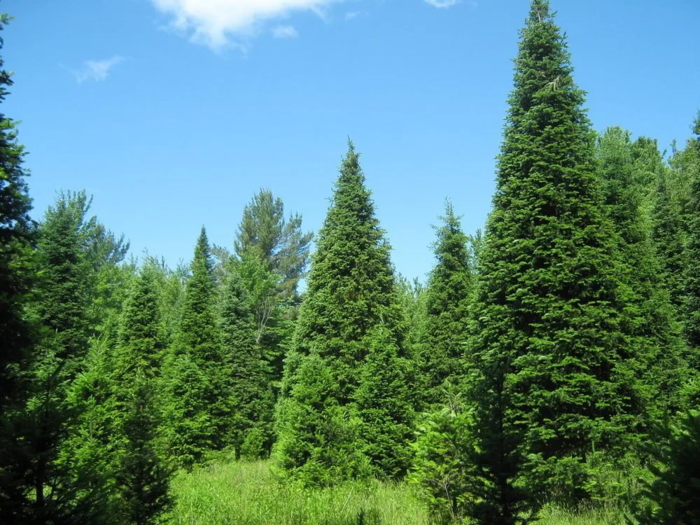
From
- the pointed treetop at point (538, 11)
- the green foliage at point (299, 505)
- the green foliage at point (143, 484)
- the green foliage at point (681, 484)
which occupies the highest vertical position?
the pointed treetop at point (538, 11)

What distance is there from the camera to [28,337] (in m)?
10.6

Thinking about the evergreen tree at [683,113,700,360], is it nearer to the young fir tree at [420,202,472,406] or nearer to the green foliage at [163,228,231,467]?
the young fir tree at [420,202,472,406]

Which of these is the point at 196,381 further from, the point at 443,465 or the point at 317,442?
the point at 443,465

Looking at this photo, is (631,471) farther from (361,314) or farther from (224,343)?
(224,343)

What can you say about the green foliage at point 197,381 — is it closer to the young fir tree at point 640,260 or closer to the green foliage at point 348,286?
the green foliage at point 348,286

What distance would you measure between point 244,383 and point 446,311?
13.4 meters

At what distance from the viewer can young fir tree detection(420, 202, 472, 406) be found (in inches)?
752

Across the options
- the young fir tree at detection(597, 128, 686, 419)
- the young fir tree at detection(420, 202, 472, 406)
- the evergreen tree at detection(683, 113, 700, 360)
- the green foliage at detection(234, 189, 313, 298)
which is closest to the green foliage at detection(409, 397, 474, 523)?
the young fir tree at detection(420, 202, 472, 406)

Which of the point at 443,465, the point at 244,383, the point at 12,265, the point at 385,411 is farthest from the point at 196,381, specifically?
the point at 443,465

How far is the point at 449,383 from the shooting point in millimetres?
9805

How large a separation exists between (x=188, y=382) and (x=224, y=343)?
7727mm

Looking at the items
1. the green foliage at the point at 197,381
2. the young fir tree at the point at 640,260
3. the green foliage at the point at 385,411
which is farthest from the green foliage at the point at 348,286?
the young fir tree at the point at 640,260

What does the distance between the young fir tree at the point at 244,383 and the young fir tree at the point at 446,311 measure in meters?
10.8

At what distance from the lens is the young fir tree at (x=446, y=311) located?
19094mm
